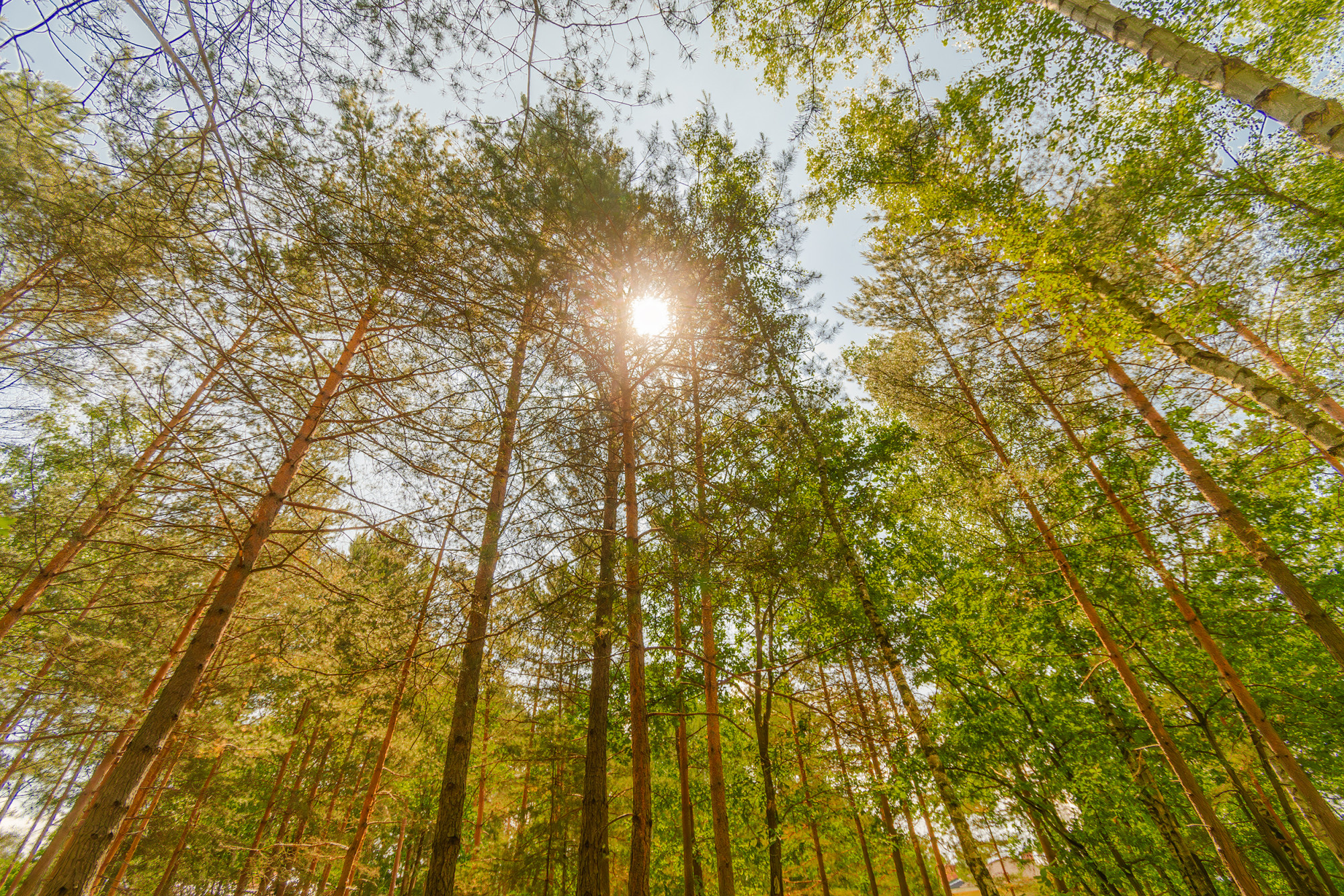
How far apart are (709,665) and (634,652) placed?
1824 mm

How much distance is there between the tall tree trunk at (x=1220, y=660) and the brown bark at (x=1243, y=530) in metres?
0.15

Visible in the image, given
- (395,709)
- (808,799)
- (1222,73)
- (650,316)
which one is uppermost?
(650,316)

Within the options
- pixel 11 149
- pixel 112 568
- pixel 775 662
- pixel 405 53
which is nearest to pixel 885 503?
pixel 775 662

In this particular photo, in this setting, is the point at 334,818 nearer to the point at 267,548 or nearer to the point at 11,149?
the point at 267,548

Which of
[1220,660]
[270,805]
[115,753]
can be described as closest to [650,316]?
[1220,660]

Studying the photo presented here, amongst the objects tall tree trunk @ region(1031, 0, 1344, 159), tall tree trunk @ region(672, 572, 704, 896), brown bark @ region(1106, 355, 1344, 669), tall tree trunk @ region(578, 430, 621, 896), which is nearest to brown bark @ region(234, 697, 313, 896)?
tall tree trunk @ region(672, 572, 704, 896)

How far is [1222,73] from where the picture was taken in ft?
11.5

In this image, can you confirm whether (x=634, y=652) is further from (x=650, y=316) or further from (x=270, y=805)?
(x=270, y=805)

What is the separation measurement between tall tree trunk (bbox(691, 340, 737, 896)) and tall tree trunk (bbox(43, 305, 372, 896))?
4.33 m

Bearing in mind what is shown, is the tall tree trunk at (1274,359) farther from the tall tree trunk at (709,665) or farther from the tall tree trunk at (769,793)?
the tall tree trunk at (769,793)

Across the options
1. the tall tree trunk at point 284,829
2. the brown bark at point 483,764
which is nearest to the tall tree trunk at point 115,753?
the tall tree trunk at point 284,829

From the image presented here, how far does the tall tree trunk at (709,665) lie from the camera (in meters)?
5.45

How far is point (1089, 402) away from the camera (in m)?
8.06

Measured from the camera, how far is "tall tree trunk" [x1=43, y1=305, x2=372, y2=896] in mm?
3541
